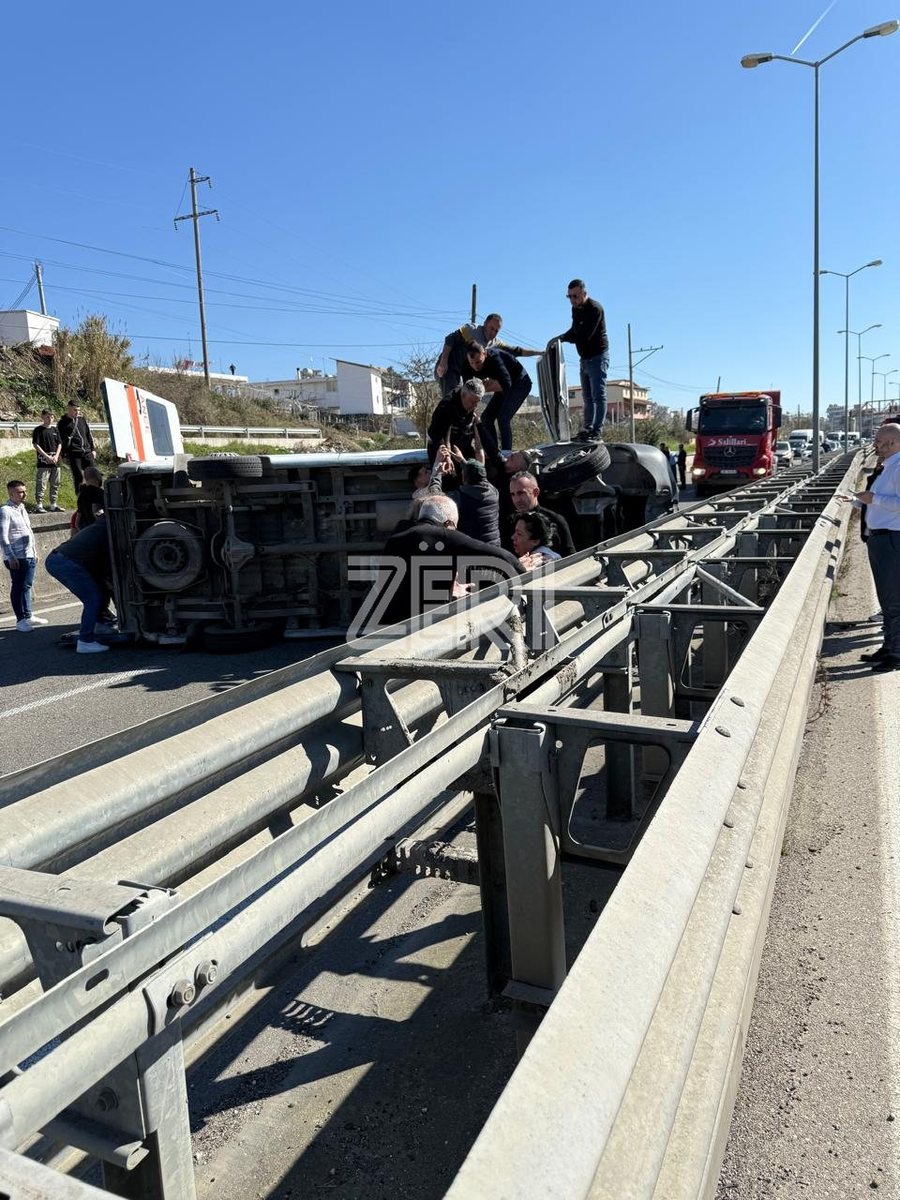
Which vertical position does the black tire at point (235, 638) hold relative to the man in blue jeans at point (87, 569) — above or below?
below

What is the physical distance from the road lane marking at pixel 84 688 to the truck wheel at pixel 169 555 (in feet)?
2.79

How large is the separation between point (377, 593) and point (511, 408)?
11.8ft

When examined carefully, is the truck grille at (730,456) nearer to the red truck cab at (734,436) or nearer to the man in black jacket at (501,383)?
the red truck cab at (734,436)

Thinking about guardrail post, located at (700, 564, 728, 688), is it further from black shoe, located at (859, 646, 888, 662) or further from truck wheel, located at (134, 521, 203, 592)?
truck wheel, located at (134, 521, 203, 592)

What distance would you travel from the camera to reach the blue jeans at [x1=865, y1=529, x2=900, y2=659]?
6562 millimetres

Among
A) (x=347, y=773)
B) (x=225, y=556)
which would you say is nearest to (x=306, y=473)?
(x=225, y=556)

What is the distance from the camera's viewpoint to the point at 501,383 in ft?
27.6

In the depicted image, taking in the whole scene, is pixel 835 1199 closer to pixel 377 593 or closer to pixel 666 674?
pixel 666 674

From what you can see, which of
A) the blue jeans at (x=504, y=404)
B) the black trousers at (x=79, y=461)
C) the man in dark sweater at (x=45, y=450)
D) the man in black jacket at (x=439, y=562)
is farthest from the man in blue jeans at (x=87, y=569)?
the black trousers at (x=79, y=461)

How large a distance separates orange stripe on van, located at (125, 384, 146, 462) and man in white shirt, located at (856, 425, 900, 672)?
23.2 feet

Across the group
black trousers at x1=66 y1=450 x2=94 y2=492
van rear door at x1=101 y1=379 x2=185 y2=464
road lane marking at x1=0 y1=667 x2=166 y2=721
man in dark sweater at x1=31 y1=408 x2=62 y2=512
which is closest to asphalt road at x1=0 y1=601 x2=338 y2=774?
road lane marking at x1=0 y1=667 x2=166 y2=721

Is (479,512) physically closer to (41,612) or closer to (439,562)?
(439,562)

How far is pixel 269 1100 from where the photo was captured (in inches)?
98.7

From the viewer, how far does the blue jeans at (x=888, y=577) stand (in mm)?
6562
